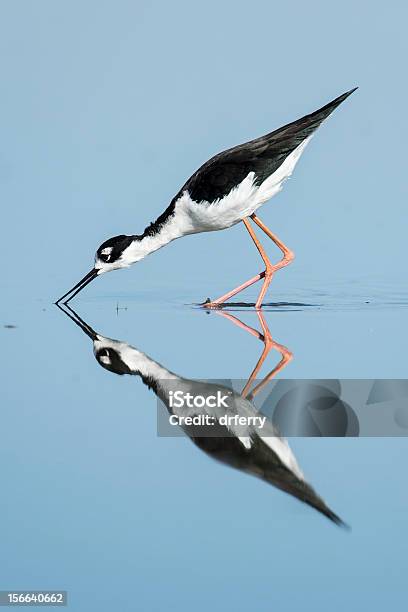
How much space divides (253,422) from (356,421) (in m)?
0.49

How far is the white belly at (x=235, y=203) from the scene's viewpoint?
7.92 m

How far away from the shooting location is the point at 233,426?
4.74m

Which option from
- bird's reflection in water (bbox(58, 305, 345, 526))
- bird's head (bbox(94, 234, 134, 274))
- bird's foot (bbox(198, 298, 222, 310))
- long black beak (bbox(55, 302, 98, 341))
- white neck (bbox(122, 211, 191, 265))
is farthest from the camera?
bird's head (bbox(94, 234, 134, 274))

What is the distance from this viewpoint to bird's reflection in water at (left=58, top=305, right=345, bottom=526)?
407cm

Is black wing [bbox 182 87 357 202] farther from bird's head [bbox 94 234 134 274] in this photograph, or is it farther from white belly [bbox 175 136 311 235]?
bird's head [bbox 94 234 134 274]

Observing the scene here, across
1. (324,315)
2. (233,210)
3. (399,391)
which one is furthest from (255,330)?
(399,391)

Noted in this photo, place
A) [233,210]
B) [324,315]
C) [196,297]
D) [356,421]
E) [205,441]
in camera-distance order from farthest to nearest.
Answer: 1. [196,297]
2. [233,210]
3. [324,315]
4. [356,421]
5. [205,441]

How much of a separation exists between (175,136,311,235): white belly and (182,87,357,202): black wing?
44mm

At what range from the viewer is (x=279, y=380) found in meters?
5.47

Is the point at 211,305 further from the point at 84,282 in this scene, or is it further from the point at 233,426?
the point at 233,426

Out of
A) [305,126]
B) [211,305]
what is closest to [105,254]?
[211,305]

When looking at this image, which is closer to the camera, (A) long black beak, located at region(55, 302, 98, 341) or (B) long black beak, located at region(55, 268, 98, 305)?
(A) long black beak, located at region(55, 302, 98, 341)

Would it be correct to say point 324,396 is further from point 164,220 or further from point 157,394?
point 164,220

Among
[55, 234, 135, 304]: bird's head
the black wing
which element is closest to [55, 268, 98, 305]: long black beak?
[55, 234, 135, 304]: bird's head
